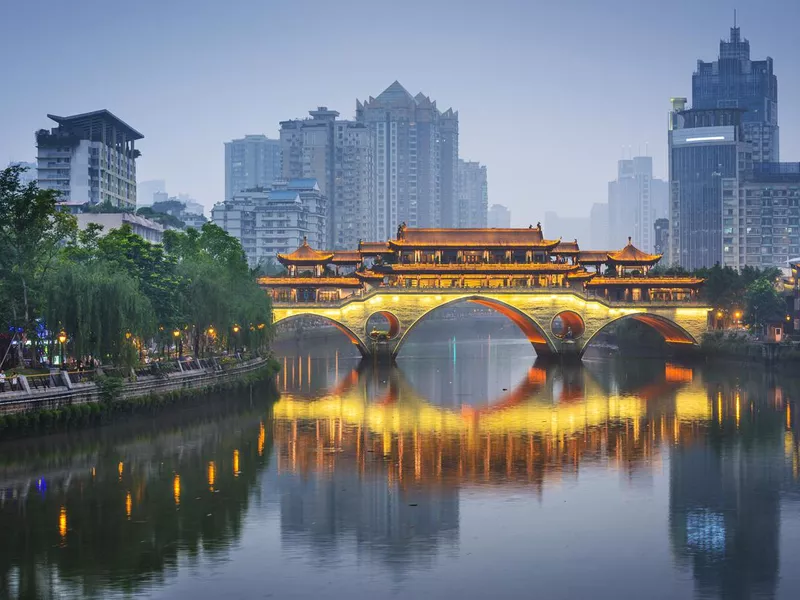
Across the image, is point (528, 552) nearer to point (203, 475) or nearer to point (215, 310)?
point (203, 475)

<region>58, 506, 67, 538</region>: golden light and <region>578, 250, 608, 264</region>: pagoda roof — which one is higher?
<region>578, 250, 608, 264</region>: pagoda roof

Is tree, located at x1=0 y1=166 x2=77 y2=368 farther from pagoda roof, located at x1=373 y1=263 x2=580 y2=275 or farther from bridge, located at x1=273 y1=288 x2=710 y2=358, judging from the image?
pagoda roof, located at x1=373 y1=263 x2=580 y2=275

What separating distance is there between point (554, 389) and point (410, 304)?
18.9 metres

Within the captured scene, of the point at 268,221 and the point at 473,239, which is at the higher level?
the point at 268,221

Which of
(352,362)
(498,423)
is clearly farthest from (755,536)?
(352,362)

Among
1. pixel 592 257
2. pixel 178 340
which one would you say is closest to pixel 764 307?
pixel 592 257

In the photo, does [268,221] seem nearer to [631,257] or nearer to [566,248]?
[566,248]

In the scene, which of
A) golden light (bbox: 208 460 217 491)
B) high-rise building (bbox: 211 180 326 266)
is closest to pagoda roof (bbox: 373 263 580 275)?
golden light (bbox: 208 460 217 491)

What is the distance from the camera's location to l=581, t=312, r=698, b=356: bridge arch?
81069 millimetres

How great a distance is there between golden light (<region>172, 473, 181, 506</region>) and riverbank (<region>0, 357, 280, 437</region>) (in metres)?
7.02

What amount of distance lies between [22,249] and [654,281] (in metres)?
53.7

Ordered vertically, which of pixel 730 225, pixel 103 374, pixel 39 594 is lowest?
pixel 39 594

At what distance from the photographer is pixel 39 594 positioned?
22156 mm

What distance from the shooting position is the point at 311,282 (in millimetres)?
81312
